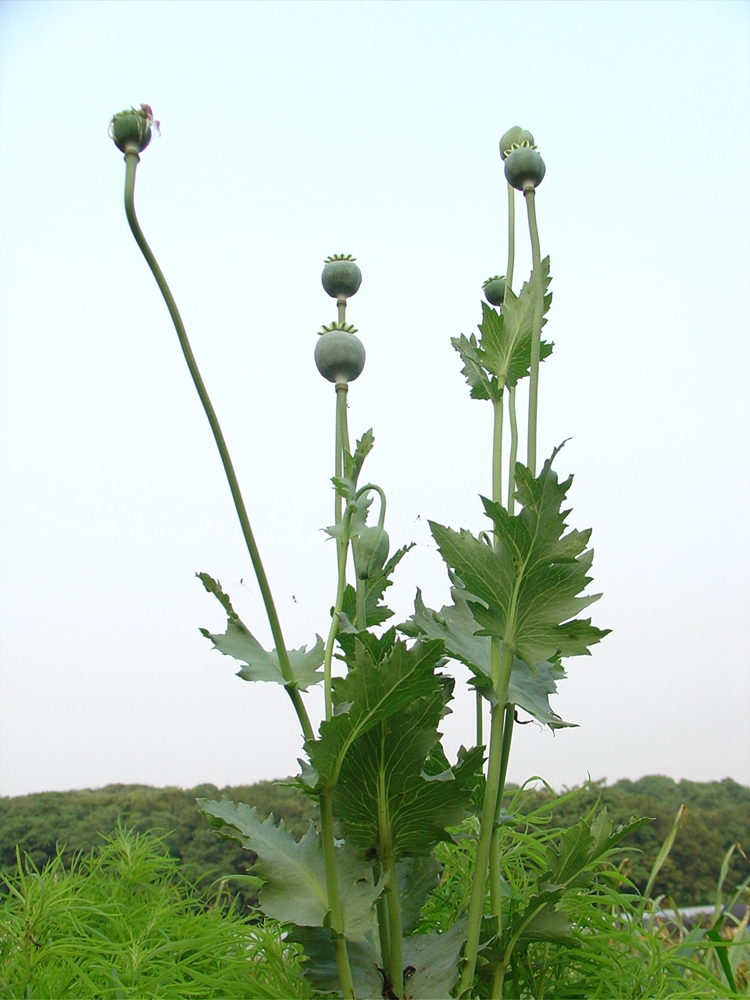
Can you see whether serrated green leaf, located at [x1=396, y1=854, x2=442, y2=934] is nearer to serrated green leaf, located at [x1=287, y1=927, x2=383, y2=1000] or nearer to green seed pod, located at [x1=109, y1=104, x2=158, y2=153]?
serrated green leaf, located at [x1=287, y1=927, x2=383, y2=1000]

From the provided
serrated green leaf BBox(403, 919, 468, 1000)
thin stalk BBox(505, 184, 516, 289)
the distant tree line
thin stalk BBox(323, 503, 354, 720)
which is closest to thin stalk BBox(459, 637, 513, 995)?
serrated green leaf BBox(403, 919, 468, 1000)

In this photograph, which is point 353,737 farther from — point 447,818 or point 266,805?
point 266,805

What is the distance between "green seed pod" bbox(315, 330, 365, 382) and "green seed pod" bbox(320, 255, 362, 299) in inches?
2.5

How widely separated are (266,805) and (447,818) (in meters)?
0.75

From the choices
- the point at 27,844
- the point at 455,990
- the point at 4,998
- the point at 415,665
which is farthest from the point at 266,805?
the point at 415,665

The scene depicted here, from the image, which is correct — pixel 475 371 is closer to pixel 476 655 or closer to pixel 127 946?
pixel 476 655

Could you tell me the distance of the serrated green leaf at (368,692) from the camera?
1.54 feet

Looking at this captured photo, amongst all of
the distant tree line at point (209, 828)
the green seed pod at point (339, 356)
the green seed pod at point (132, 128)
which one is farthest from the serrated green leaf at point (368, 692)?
the distant tree line at point (209, 828)

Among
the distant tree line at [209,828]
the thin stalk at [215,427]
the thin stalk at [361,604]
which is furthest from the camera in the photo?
the distant tree line at [209,828]

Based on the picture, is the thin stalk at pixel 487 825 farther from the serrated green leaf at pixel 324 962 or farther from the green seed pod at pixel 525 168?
the green seed pod at pixel 525 168

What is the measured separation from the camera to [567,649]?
0.54 m

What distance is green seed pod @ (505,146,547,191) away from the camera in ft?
2.07

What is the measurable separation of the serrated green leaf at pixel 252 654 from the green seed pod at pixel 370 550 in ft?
0.22

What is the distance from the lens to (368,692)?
0.47 m
